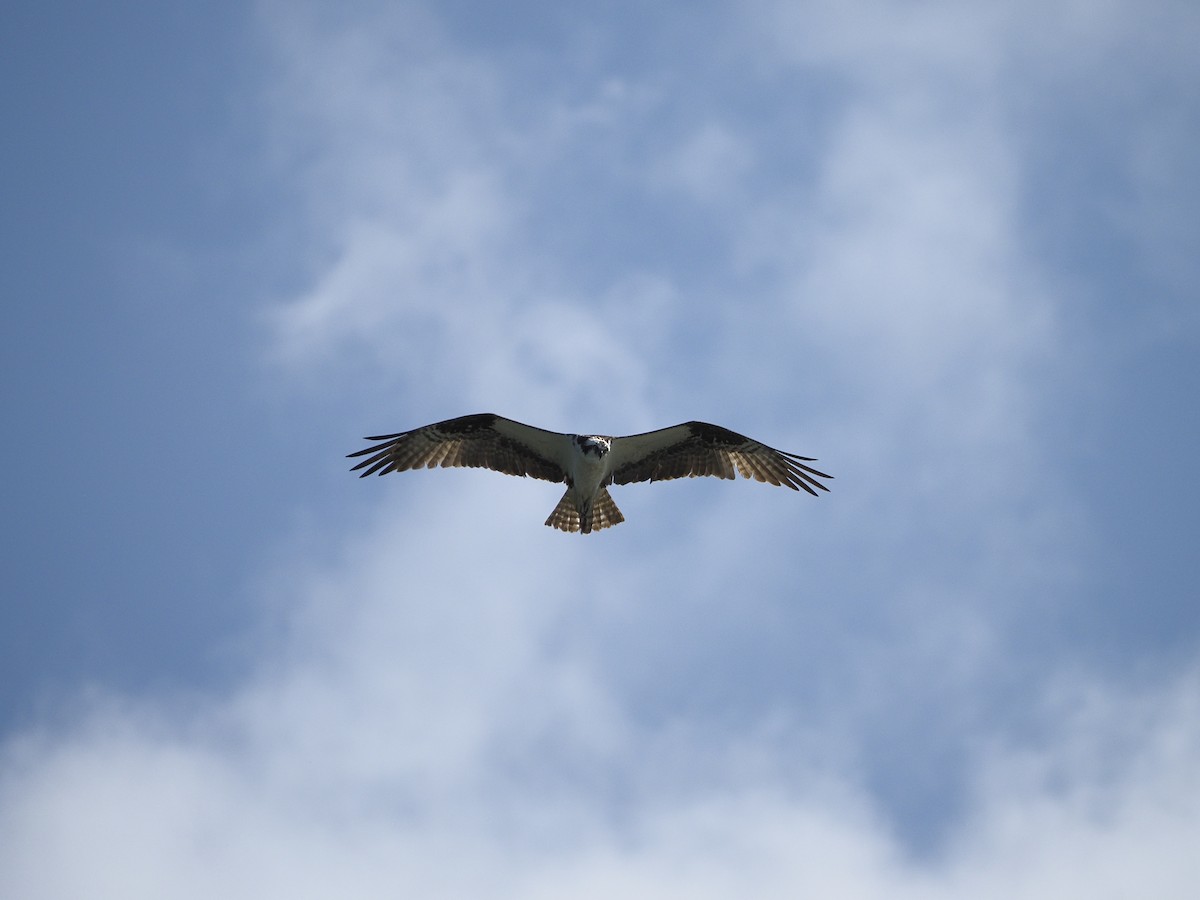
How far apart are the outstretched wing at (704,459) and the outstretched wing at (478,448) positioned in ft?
3.68

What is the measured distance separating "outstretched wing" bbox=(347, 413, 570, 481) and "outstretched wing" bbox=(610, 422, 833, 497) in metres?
1.12

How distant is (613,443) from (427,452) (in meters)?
3.02

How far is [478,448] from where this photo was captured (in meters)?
18.5

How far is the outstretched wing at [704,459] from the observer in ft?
61.1

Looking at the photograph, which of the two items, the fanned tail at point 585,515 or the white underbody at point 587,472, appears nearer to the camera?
the white underbody at point 587,472

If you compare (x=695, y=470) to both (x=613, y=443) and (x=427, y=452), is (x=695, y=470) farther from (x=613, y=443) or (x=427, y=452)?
(x=427, y=452)

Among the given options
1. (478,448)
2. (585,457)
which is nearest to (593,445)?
(585,457)

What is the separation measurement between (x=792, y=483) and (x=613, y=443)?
127 inches

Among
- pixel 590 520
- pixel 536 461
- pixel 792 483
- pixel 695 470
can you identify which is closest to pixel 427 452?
pixel 536 461

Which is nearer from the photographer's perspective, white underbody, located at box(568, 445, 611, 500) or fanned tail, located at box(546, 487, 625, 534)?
white underbody, located at box(568, 445, 611, 500)

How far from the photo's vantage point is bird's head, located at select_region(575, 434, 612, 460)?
1742 cm

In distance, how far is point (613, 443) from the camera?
59.7ft

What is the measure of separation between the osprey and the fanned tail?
17mm

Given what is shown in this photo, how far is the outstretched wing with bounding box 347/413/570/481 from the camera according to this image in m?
18.1
